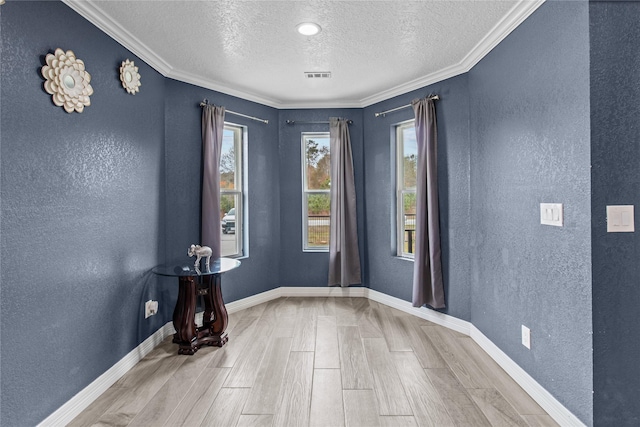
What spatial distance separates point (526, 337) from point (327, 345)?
1487 mm

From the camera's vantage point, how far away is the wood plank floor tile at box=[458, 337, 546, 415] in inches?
81.9

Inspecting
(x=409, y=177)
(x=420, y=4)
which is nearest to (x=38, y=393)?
(x=420, y=4)

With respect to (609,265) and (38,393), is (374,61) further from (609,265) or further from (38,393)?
(38,393)

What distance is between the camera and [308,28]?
2.50m

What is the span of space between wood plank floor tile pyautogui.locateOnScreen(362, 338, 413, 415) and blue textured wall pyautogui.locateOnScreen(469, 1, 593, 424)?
0.82 metres

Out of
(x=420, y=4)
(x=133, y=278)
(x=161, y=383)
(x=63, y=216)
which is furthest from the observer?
(x=133, y=278)

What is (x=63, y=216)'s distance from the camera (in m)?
2.02

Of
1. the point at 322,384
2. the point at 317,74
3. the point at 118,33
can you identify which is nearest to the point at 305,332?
the point at 322,384

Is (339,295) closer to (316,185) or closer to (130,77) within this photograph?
(316,185)

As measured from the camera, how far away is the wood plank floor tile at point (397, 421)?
192 cm

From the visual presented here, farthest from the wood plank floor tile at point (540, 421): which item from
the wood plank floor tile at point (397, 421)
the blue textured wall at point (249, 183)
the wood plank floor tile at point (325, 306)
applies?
the blue textured wall at point (249, 183)

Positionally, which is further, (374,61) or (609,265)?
(374,61)

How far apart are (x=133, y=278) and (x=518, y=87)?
10.0ft

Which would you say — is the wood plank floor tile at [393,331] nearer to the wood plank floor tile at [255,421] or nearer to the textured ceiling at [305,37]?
the wood plank floor tile at [255,421]
